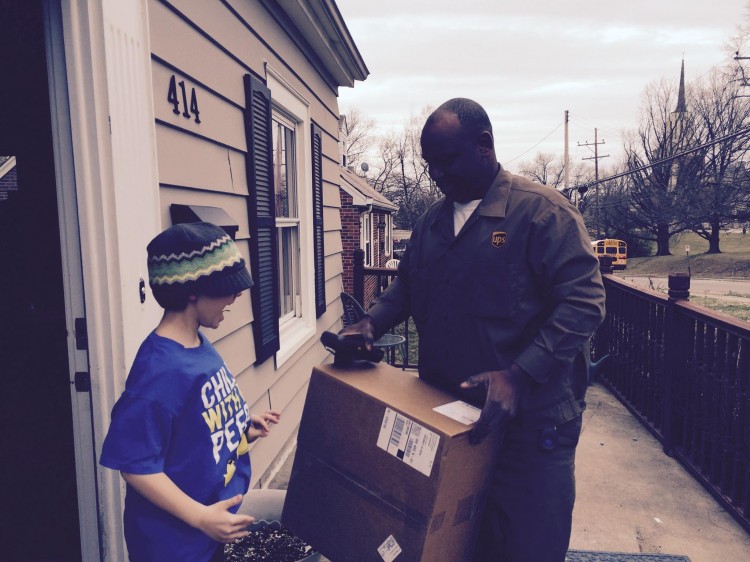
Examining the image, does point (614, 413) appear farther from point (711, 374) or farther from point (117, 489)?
point (117, 489)

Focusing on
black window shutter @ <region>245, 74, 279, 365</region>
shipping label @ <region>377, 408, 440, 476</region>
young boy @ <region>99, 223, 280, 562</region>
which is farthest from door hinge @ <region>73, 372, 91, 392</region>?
black window shutter @ <region>245, 74, 279, 365</region>

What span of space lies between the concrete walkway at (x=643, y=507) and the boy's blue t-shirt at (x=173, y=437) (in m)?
2.24

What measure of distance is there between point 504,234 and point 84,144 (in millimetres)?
1328

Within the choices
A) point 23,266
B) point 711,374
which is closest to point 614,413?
point 711,374

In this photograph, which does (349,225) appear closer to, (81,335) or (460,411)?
(81,335)

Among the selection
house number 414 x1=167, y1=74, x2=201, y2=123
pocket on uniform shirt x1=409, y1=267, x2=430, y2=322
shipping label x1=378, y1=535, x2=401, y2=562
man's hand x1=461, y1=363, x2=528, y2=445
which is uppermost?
house number 414 x1=167, y1=74, x2=201, y2=123

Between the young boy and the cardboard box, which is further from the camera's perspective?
the cardboard box

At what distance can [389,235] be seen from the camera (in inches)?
988

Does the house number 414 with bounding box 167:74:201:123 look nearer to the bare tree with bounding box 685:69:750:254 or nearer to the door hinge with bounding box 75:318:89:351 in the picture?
the door hinge with bounding box 75:318:89:351

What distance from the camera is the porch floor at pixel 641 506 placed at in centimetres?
284

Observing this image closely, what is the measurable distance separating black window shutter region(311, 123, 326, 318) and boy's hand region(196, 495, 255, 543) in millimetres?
3537

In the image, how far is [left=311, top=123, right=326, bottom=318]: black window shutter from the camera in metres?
4.78

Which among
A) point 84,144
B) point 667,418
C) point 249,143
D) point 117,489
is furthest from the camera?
point 667,418

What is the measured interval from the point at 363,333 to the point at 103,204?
3.04 ft
